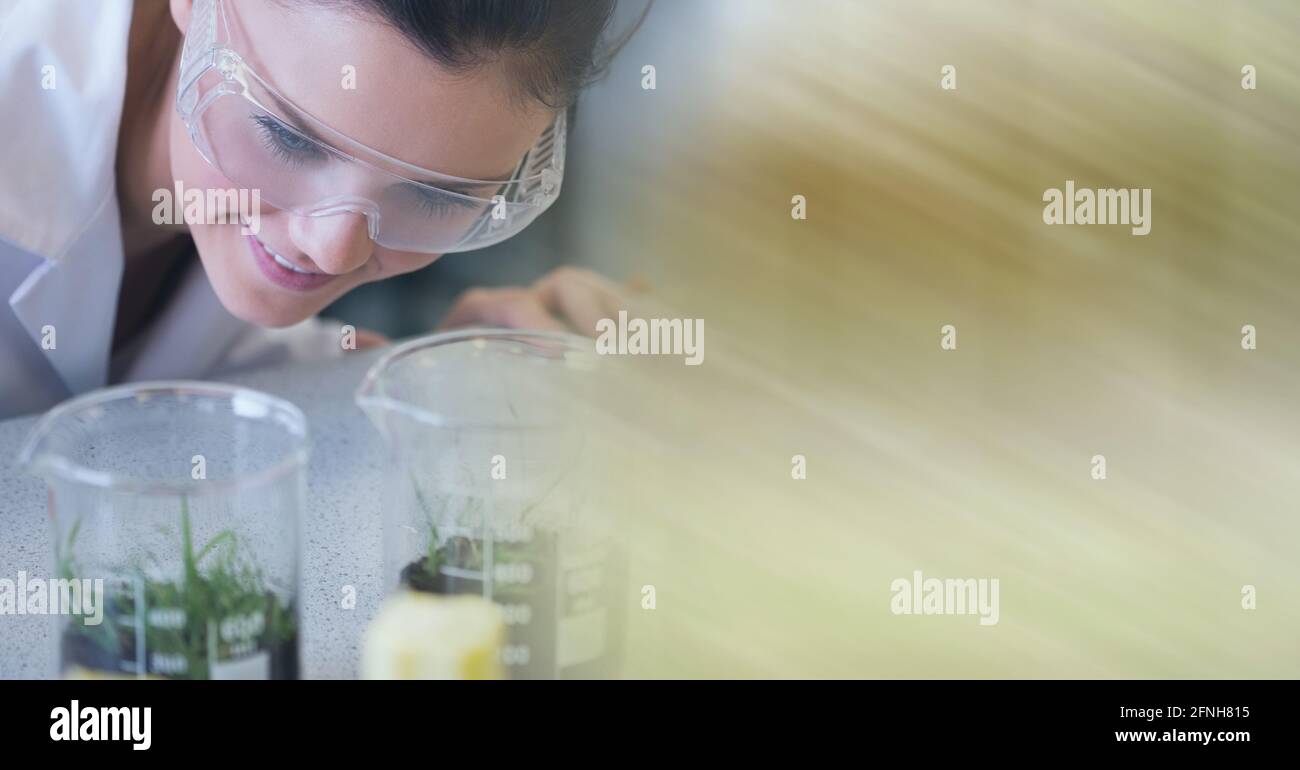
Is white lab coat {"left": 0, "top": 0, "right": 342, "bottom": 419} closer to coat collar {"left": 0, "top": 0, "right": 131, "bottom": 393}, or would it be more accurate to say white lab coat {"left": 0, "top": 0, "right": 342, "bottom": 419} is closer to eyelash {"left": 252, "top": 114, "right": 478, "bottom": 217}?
coat collar {"left": 0, "top": 0, "right": 131, "bottom": 393}

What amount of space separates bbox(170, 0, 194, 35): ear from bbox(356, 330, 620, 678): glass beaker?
470 mm

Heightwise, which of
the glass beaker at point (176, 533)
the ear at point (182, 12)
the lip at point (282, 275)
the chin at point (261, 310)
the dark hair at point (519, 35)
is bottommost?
the glass beaker at point (176, 533)

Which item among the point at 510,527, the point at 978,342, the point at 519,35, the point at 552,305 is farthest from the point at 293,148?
the point at 978,342

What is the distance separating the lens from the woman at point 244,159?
1.00 m

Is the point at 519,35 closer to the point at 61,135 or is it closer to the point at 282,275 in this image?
→ the point at 282,275

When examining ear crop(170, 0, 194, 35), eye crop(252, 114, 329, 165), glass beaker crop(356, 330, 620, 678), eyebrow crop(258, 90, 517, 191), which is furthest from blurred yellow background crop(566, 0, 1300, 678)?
ear crop(170, 0, 194, 35)

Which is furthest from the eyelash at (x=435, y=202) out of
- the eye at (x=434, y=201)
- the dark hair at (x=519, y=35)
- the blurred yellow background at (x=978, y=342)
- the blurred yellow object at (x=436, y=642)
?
the blurred yellow object at (x=436, y=642)

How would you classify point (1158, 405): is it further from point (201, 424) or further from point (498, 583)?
point (201, 424)

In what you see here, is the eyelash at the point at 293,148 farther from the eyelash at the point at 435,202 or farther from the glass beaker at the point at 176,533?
the glass beaker at the point at 176,533

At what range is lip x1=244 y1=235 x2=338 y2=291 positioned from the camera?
1.19m

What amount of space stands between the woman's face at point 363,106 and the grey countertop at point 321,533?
175mm

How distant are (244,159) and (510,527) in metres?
0.50

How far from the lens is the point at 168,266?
1475 millimetres
